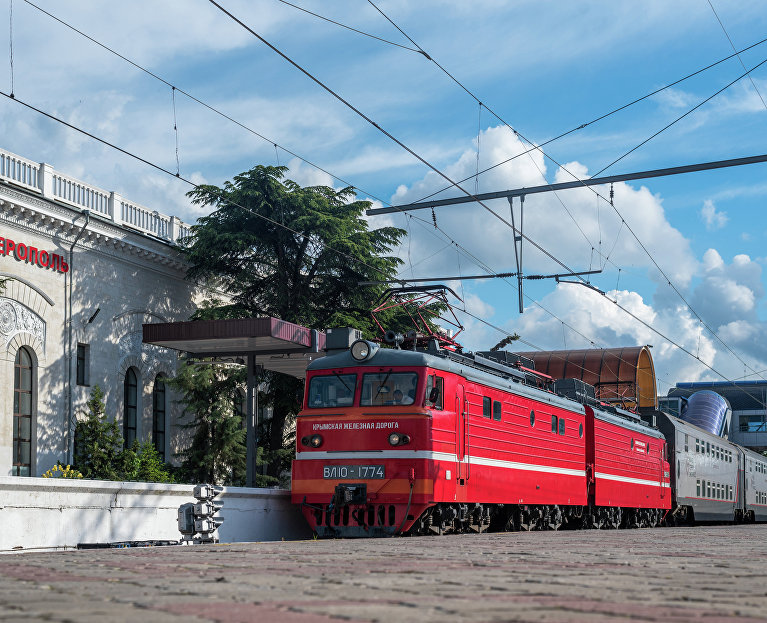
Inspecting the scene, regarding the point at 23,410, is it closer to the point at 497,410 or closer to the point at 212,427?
the point at 212,427

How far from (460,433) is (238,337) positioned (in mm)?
4924

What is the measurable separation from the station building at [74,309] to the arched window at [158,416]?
34 millimetres

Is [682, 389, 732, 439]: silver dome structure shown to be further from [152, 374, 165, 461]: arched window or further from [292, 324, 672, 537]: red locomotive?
[292, 324, 672, 537]: red locomotive

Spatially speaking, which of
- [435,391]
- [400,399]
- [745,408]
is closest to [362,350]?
[400,399]

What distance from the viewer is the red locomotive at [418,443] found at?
1588 centimetres

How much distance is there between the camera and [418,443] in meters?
15.8

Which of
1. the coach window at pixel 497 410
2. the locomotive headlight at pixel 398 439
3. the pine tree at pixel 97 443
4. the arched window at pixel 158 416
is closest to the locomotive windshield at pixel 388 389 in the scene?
the locomotive headlight at pixel 398 439

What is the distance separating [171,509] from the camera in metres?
15.6

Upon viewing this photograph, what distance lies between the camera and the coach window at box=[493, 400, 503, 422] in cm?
1814

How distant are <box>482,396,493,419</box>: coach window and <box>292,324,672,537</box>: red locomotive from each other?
0.02m

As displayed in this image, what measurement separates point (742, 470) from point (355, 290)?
18473mm

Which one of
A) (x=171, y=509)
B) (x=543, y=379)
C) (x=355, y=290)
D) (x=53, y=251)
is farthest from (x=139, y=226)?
(x=171, y=509)

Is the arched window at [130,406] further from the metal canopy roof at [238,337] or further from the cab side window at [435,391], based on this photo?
the cab side window at [435,391]

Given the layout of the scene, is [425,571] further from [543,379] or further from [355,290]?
[355,290]
